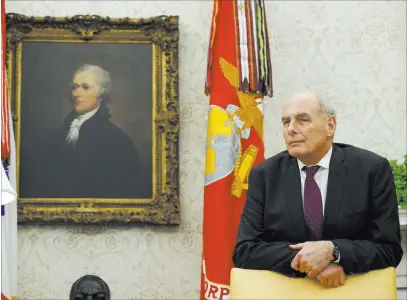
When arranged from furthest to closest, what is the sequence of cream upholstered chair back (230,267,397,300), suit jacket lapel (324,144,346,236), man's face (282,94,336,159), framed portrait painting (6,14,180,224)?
framed portrait painting (6,14,180,224), man's face (282,94,336,159), suit jacket lapel (324,144,346,236), cream upholstered chair back (230,267,397,300)

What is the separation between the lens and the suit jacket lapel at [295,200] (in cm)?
298

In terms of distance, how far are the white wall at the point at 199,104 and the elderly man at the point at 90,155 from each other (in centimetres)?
30

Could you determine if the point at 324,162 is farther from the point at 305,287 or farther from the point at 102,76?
the point at 102,76

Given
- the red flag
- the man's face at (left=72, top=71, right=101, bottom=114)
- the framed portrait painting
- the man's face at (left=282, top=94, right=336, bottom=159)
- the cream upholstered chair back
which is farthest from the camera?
the man's face at (left=72, top=71, right=101, bottom=114)

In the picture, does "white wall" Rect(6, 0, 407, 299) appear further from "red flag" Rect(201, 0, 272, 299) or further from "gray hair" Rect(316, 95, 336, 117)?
"gray hair" Rect(316, 95, 336, 117)

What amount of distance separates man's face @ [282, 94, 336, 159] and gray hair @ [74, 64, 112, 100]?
2991 millimetres

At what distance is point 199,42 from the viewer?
19.8 ft

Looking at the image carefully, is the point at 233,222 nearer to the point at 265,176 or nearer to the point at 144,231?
the point at 144,231

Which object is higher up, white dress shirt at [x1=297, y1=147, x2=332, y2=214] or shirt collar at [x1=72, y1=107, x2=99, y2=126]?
shirt collar at [x1=72, y1=107, x2=99, y2=126]

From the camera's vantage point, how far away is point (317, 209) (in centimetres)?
300

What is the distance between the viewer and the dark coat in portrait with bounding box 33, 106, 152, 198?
5.79 meters

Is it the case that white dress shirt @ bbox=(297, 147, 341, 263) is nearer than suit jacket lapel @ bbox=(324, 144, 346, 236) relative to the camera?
No

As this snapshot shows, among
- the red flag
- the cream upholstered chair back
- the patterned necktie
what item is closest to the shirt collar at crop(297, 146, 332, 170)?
the patterned necktie

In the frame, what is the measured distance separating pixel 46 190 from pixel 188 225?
113 cm
